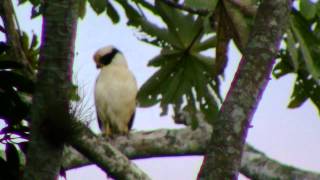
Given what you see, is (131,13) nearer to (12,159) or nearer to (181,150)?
(181,150)

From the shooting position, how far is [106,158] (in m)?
3.53

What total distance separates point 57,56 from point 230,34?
46.0 inches

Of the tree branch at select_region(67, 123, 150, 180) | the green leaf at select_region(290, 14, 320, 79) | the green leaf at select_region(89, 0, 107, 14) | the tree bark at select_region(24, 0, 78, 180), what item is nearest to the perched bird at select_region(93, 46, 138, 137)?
the green leaf at select_region(89, 0, 107, 14)

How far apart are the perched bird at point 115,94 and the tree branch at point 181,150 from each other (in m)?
1.98

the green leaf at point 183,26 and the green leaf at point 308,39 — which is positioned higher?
the green leaf at point 183,26

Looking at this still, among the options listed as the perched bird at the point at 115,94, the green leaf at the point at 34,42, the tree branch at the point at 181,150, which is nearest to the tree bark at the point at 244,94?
the tree branch at the point at 181,150

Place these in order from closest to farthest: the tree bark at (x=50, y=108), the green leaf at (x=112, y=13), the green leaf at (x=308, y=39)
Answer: the tree bark at (x=50, y=108), the green leaf at (x=308, y=39), the green leaf at (x=112, y=13)

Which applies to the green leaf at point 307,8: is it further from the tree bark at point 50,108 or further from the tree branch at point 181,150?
the tree bark at point 50,108

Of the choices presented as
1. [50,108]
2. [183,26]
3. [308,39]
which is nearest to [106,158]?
[50,108]

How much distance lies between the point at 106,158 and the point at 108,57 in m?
3.86

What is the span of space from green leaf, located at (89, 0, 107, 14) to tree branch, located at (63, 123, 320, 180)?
80 cm

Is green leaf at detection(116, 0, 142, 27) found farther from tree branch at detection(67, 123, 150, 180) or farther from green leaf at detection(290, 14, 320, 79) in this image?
tree branch at detection(67, 123, 150, 180)

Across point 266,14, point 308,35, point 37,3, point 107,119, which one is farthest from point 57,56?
point 107,119

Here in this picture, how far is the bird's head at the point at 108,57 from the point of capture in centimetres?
721
